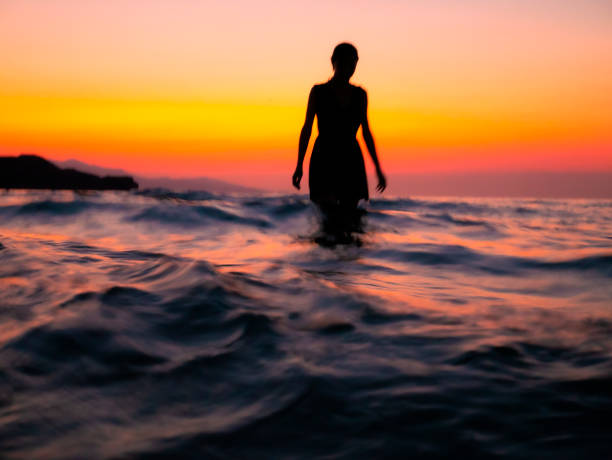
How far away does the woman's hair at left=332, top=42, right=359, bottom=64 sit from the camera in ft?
18.4

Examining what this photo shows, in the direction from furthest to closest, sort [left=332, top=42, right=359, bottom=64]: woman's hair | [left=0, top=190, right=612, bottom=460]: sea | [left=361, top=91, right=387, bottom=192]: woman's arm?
[left=361, top=91, right=387, bottom=192]: woman's arm < [left=332, top=42, right=359, bottom=64]: woman's hair < [left=0, top=190, right=612, bottom=460]: sea

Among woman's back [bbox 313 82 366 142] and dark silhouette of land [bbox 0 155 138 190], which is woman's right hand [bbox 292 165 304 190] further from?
dark silhouette of land [bbox 0 155 138 190]

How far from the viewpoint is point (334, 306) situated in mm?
2395

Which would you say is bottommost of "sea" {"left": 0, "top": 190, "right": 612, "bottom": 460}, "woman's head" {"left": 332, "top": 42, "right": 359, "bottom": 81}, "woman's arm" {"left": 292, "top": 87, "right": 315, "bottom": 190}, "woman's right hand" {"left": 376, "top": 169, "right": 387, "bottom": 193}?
"sea" {"left": 0, "top": 190, "right": 612, "bottom": 460}

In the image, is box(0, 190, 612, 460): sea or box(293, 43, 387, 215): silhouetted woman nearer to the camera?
box(0, 190, 612, 460): sea

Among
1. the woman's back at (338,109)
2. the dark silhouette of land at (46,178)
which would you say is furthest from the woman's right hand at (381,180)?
the dark silhouette of land at (46,178)

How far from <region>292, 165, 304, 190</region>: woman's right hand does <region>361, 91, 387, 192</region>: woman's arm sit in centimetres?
95

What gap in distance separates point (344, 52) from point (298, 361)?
4.70 m

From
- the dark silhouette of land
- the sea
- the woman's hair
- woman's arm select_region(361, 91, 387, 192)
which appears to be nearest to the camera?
the sea

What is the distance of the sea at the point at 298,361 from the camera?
125 centimetres

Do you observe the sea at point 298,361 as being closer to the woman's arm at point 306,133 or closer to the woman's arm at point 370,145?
the woman's arm at point 306,133

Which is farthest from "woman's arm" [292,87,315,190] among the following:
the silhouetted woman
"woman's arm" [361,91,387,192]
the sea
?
the sea

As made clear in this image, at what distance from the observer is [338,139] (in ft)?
19.4

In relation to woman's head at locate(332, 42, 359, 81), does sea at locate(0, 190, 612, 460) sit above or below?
below
